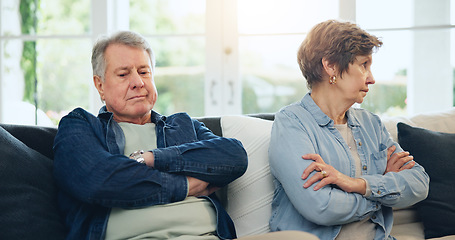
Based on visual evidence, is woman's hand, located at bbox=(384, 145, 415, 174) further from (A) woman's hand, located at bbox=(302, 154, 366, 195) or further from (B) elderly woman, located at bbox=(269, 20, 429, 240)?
(A) woman's hand, located at bbox=(302, 154, 366, 195)

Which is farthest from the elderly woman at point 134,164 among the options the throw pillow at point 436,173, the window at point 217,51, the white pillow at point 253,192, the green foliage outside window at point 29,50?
the green foliage outside window at point 29,50

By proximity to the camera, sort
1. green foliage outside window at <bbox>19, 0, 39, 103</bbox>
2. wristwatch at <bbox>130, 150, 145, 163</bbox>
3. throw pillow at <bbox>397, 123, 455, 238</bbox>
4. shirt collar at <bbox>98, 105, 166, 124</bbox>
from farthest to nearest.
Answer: green foliage outside window at <bbox>19, 0, 39, 103</bbox>
throw pillow at <bbox>397, 123, 455, 238</bbox>
shirt collar at <bbox>98, 105, 166, 124</bbox>
wristwatch at <bbox>130, 150, 145, 163</bbox>

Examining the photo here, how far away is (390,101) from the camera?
11.8ft

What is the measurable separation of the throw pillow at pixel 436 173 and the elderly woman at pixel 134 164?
85 cm

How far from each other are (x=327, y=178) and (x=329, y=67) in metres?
0.45

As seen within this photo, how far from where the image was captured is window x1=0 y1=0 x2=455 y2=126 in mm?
3512

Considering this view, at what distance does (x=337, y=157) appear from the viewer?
1.76 m

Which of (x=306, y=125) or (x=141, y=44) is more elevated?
(x=141, y=44)

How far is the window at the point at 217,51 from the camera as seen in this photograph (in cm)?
351

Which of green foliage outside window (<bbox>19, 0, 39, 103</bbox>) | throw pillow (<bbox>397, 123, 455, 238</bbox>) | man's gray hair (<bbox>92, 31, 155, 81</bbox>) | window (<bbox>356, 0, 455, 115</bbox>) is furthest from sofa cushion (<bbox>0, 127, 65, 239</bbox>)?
window (<bbox>356, 0, 455, 115</bbox>)

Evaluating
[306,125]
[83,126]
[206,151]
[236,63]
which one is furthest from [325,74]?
[236,63]

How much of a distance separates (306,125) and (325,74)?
0.75ft

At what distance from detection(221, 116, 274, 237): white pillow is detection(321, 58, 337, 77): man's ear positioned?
0.36m

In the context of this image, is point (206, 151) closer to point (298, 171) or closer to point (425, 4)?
point (298, 171)
